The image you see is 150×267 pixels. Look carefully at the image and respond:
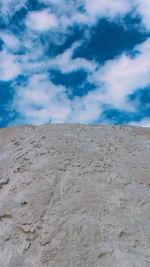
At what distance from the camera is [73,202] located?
5.98 metres

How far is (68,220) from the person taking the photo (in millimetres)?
5430

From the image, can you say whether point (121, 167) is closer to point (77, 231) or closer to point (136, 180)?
point (136, 180)

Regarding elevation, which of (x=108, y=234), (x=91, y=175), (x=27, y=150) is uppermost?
(x=27, y=150)

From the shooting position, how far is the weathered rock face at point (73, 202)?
485 centimetres

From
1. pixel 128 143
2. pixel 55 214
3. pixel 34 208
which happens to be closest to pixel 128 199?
pixel 55 214

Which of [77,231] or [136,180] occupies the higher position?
[136,180]

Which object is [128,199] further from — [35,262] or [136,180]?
[35,262]

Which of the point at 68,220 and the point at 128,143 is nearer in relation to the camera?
the point at 68,220

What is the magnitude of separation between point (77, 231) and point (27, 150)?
14.0ft

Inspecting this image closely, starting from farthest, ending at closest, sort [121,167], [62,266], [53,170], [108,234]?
[121,167] → [53,170] → [108,234] → [62,266]

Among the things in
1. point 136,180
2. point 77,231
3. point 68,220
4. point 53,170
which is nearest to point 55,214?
point 68,220

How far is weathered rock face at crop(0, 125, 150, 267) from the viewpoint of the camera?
485 cm

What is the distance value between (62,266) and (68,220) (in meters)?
1.05

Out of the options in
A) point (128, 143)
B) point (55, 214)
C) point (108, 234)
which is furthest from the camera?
point (128, 143)
